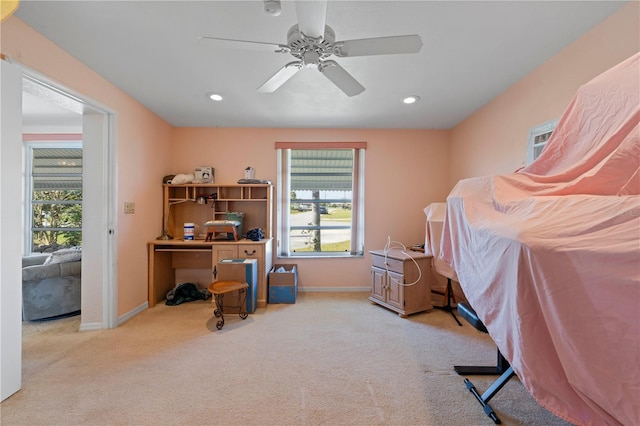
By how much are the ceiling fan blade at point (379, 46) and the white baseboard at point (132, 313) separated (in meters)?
3.26

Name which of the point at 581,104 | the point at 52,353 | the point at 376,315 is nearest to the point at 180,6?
the point at 581,104

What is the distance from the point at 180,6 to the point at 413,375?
9.59 feet

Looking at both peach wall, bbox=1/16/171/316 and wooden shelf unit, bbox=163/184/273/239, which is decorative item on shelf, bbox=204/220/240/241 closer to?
wooden shelf unit, bbox=163/184/273/239

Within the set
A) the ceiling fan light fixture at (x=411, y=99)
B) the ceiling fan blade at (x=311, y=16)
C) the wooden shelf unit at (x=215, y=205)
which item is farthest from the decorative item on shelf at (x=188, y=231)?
the ceiling fan light fixture at (x=411, y=99)

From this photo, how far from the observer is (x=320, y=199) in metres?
3.86

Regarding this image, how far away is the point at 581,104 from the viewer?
1190mm

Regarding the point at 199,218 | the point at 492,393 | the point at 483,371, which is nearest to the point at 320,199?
the point at 199,218

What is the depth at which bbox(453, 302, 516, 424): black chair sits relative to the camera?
1.45m

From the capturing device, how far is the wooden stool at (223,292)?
252 centimetres

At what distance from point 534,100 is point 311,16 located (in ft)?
7.11

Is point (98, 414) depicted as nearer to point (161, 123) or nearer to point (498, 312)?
point (498, 312)

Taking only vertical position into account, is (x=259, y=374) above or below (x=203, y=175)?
below

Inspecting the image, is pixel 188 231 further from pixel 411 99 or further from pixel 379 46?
pixel 411 99

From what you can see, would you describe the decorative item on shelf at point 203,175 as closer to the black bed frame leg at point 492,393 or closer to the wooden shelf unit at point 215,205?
A: the wooden shelf unit at point 215,205
